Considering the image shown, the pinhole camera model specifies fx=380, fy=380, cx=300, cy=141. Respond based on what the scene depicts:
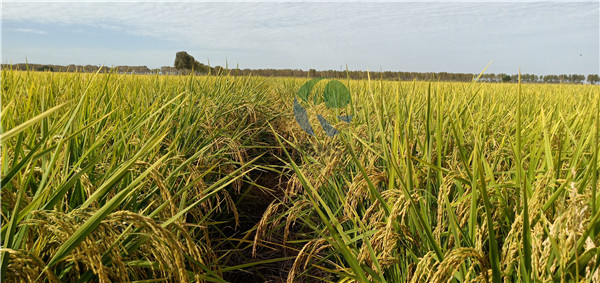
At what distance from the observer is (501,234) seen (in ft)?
4.48

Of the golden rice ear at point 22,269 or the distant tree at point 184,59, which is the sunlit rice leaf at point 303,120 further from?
the distant tree at point 184,59

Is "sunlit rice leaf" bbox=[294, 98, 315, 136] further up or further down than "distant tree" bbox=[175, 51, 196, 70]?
further down

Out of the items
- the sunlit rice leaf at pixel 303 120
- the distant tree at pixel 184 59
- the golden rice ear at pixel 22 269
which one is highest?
the distant tree at pixel 184 59

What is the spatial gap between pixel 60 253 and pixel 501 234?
4.50 ft

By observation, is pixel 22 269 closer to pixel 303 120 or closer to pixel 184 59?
pixel 303 120

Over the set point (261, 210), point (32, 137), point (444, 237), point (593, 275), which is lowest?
point (261, 210)

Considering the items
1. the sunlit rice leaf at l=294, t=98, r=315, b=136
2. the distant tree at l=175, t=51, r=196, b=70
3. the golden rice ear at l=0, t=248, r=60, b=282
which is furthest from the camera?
the distant tree at l=175, t=51, r=196, b=70

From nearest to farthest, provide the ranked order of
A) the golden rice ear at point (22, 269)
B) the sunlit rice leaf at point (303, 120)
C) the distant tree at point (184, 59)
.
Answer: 1. the golden rice ear at point (22, 269)
2. the sunlit rice leaf at point (303, 120)
3. the distant tree at point (184, 59)

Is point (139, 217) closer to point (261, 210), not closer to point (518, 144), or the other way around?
point (518, 144)

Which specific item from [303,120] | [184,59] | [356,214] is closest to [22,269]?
[356,214]

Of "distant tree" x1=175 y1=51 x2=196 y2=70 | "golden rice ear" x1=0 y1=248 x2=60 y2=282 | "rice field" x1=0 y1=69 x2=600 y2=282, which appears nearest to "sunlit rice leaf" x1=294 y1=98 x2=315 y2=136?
"rice field" x1=0 y1=69 x2=600 y2=282

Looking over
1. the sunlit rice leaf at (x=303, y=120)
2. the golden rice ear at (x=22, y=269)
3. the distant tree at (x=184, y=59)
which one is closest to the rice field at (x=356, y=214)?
the golden rice ear at (x=22, y=269)

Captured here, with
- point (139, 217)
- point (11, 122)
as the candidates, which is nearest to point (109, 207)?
point (139, 217)

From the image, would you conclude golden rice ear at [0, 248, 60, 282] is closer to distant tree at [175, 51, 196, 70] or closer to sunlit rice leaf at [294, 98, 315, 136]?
sunlit rice leaf at [294, 98, 315, 136]
